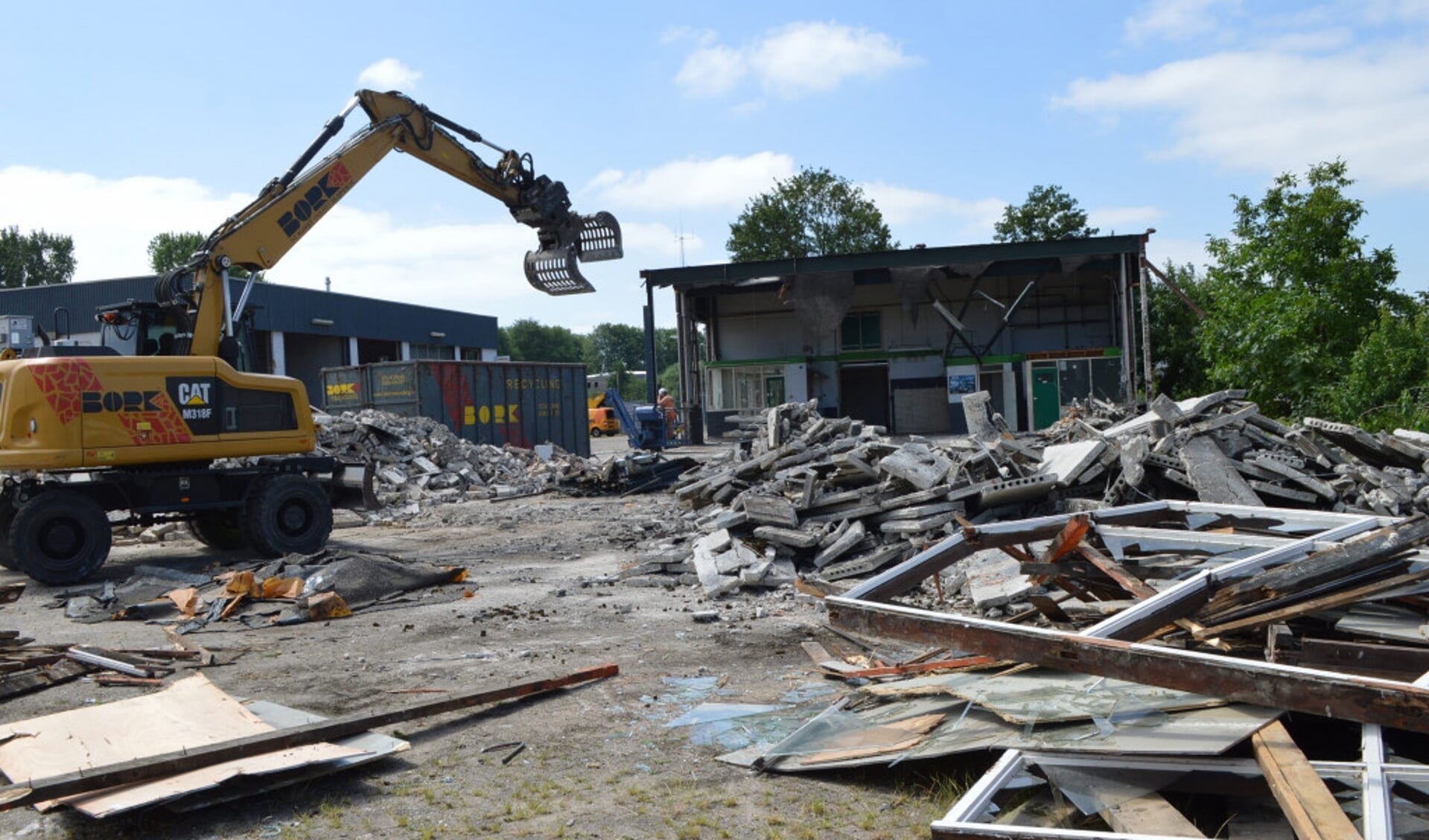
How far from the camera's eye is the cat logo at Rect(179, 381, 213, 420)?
11695 millimetres

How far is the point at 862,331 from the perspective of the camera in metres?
→ 36.2

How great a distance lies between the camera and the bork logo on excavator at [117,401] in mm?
10969

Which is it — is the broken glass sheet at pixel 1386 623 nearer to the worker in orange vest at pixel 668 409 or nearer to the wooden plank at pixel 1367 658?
the wooden plank at pixel 1367 658

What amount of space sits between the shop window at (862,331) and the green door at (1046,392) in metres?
5.55

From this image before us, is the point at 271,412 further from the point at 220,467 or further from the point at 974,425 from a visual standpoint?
the point at 974,425

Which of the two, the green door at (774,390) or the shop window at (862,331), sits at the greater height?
the shop window at (862,331)

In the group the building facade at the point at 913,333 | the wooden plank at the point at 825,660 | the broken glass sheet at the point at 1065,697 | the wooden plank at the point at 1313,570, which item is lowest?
the wooden plank at the point at 825,660

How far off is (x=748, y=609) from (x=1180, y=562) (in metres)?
3.72

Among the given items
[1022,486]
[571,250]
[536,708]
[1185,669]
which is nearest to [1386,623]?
[1185,669]

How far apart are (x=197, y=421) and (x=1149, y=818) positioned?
11159mm

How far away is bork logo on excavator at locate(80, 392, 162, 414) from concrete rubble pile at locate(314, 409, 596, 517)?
785 centimetres

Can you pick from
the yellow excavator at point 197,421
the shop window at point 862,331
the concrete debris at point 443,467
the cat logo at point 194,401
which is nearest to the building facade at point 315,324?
the concrete debris at point 443,467

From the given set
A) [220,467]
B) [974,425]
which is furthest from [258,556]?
[974,425]

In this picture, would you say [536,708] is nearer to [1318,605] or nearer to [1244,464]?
[1318,605]
